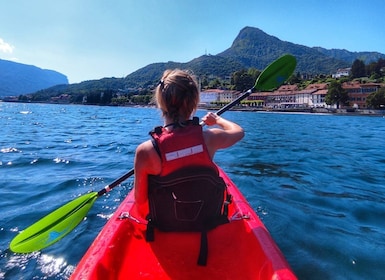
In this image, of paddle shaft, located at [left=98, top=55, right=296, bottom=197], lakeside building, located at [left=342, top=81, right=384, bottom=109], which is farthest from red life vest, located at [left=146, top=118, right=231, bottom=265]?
lakeside building, located at [left=342, top=81, right=384, bottom=109]

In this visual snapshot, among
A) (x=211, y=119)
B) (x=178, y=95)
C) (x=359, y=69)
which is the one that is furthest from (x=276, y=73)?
(x=359, y=69)

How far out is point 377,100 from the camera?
6725 cm

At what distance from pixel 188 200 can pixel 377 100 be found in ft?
253

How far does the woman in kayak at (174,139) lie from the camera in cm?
225

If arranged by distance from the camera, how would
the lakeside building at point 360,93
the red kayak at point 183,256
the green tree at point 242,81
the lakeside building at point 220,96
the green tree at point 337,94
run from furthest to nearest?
the green tree at point 242,81, the lakeside building at point 220,96, the lakeside building at point 360,93, the green tree at point 337,94, the red kayak at point 183,256

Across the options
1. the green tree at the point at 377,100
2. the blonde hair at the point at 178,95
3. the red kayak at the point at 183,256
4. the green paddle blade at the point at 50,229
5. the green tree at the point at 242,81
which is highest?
the green tree at the point at 242,81

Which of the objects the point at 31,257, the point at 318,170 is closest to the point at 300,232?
the point at 31,257

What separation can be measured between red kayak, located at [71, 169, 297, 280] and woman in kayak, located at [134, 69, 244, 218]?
440mm

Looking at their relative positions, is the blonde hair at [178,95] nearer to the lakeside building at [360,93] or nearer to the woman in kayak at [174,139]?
the woman in kayak at [174,139]

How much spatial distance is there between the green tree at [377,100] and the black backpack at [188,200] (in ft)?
250

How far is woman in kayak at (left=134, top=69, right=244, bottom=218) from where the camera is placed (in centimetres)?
225

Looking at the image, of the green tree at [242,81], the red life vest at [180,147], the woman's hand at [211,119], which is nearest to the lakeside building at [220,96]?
the green tree at [242,81]

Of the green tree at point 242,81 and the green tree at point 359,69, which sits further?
the green tree at point 242,81

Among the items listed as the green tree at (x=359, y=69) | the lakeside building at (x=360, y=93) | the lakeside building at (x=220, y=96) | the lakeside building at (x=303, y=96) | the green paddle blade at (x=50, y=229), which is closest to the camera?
the green paddle blade at (x=50, y=229)
